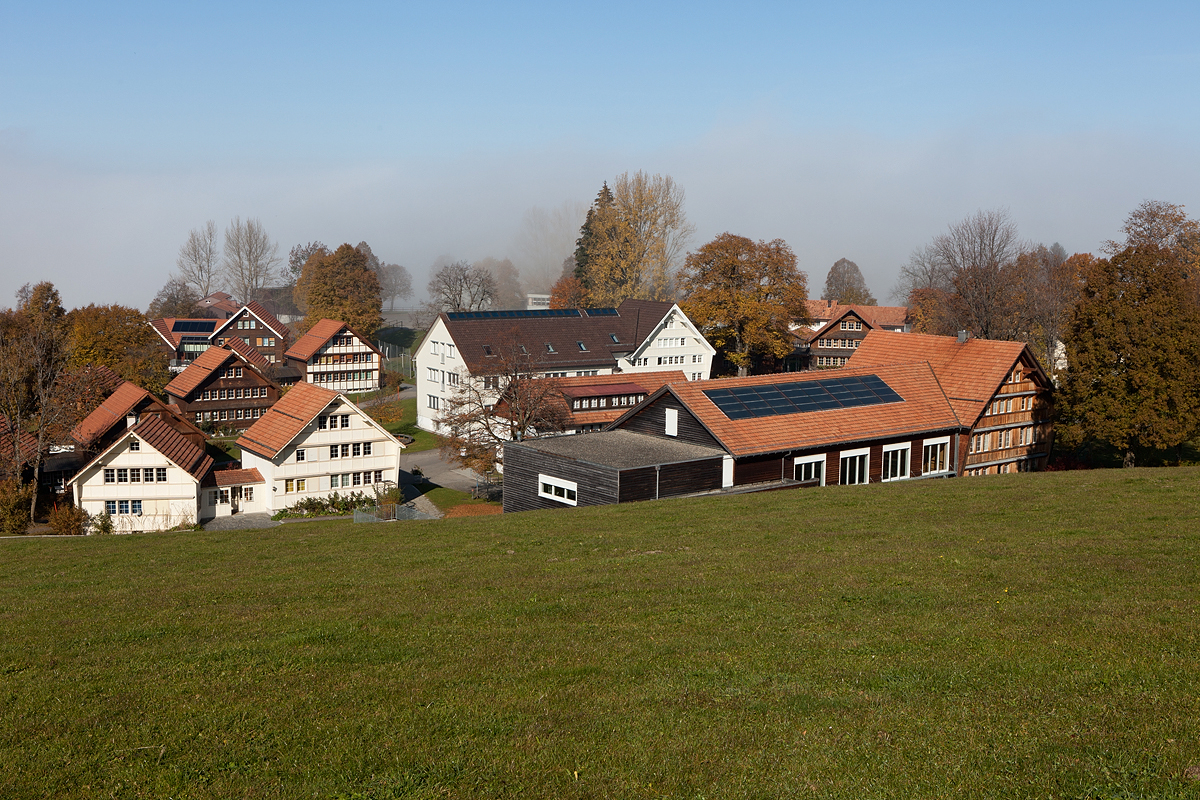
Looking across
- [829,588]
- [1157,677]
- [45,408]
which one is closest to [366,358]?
[45,408]

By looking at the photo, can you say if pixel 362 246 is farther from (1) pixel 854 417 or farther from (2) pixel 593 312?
(1) pixel 854 417

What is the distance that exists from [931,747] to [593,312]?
73443 mm

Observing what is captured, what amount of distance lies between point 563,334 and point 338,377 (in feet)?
96.3

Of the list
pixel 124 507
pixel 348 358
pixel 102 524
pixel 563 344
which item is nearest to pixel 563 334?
pixel 563 344

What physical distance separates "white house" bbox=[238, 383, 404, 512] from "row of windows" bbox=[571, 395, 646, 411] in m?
13.3

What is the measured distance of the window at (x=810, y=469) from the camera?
36.4m

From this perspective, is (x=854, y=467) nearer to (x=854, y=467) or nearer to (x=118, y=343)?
(x=854, y=467)

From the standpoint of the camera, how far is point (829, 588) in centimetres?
1545

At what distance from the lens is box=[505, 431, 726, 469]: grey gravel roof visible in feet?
110

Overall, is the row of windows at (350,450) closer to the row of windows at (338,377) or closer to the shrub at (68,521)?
the shrub at (68,521)

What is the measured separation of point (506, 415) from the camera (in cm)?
5281

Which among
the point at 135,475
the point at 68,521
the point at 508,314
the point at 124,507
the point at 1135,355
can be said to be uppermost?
the point at 508,314

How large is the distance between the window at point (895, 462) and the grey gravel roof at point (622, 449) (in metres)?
9.59

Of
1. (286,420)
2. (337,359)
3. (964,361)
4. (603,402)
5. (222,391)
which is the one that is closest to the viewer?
(964,361)
